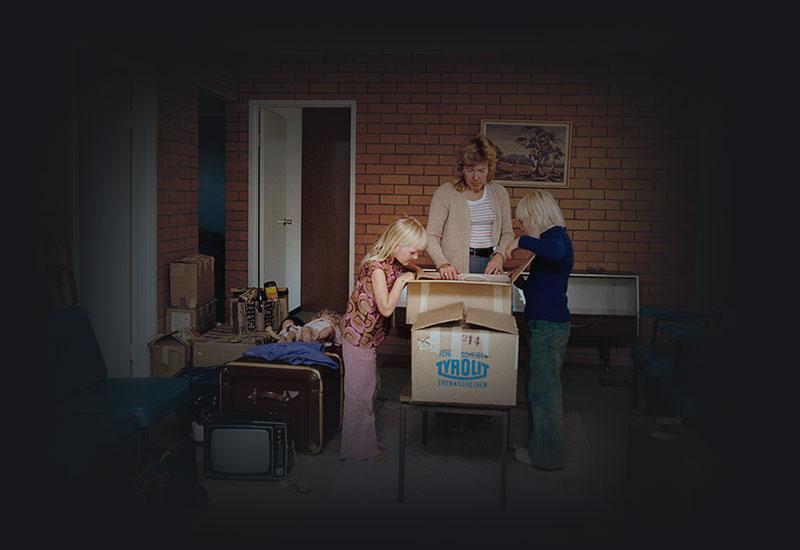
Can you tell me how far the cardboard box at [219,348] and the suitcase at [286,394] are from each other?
0.90 m

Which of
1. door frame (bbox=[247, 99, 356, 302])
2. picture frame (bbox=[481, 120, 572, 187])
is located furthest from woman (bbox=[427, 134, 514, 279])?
door frame (bbox=[247, 99, 356, 302])

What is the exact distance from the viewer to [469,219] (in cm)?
456

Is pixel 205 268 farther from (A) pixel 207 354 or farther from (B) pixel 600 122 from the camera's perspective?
(B) pixel 600 122

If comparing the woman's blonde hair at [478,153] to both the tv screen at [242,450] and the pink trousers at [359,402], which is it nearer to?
the pink trousers at [359,402]

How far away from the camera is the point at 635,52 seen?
623cm

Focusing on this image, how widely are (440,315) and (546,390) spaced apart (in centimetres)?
84

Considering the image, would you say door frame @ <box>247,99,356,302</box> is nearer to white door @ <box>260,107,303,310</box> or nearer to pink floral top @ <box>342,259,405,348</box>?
white door @ <box>260,107,303,310</box>

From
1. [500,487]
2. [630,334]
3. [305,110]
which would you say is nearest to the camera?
[500,487]

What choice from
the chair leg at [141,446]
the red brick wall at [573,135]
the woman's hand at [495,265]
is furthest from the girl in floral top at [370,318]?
the red brick wall at [573,135]

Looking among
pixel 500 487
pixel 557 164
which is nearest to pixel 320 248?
pixel 557 164

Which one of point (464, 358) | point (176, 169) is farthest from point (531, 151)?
point (464, 358)

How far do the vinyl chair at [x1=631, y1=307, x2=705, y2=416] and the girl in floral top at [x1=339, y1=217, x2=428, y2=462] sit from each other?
1.46m

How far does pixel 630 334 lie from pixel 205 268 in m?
3.22

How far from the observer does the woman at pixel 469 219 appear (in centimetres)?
443
